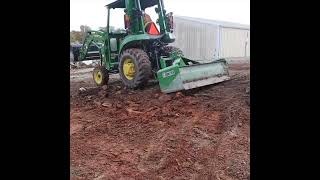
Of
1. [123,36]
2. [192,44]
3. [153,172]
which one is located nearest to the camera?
[153,172]

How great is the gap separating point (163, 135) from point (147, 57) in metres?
2.83

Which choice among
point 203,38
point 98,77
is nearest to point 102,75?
point 98,77

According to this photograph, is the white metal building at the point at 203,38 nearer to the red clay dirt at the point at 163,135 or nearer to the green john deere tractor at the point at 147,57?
the green john deere tractor at the point at 147,57

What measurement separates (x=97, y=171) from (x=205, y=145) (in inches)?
53.1

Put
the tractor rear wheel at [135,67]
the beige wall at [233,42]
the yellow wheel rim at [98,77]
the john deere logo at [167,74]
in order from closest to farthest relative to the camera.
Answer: the john deere logo at [167,74]
the tractor rear wheel at [135,67]
the yellow wheel rim at [98,77]
the beige wall at [233,42]

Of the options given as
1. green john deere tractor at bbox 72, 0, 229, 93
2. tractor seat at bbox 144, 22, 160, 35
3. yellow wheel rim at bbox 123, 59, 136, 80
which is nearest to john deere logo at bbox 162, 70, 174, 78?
green john deere tractor at bbox 72, 0, 229, 93

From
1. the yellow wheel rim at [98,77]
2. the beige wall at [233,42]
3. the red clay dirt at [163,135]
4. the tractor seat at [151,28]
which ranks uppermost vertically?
the beige wall at [233,42]

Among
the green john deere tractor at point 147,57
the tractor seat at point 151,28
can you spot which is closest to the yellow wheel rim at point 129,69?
the green john deere tractor at point 147,57

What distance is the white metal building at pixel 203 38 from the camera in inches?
775

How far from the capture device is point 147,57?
699 cm

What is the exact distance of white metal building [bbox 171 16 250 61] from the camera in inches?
775
